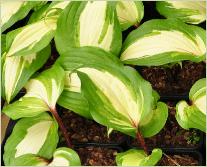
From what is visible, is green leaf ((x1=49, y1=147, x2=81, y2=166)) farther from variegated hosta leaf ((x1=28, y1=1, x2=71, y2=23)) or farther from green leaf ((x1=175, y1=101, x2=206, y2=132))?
variegated hosta leaf ((x1=28, y1=1, x2=71, y2=23))

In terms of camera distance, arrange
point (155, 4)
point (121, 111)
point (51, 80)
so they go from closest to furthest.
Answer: point (121, 111) < point (51, 80) < point (155, 4)

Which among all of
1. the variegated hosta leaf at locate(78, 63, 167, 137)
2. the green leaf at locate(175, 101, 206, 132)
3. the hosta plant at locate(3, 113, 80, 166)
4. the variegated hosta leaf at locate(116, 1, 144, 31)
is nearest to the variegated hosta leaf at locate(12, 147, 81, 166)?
the hosta plant at locate(3, 113, 80, 166)

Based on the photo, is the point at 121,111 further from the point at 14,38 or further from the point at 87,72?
the point at 14,38

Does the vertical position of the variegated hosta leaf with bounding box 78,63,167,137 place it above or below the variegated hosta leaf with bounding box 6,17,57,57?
below

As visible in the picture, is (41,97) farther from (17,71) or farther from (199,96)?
(199,96)

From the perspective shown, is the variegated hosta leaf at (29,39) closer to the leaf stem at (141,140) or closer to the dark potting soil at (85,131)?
the dark potting soil at (85,131)

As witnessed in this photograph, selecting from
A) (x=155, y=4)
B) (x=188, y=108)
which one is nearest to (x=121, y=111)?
(x=188, y=108)
